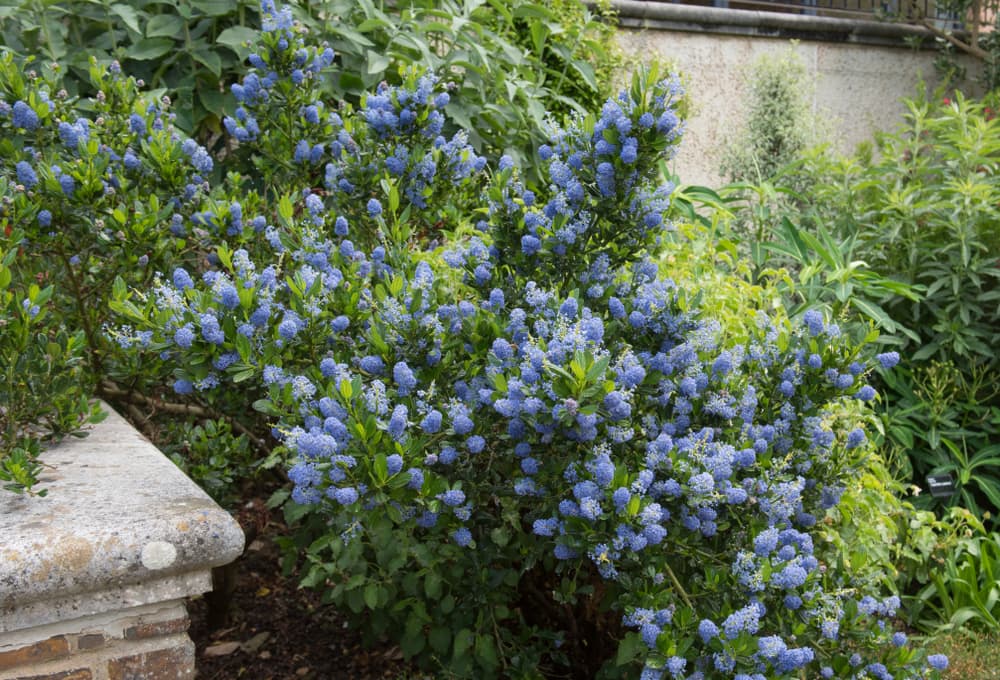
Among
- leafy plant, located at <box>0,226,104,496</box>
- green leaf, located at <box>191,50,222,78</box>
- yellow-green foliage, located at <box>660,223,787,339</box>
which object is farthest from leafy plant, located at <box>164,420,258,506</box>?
green leaf, located at <box>191,50,222,78</box>

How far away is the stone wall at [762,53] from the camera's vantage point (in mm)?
6602

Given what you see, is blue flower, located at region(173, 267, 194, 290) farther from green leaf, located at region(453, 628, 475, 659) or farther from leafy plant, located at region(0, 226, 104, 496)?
green leaf, located at region(453, 628, 475, 659)

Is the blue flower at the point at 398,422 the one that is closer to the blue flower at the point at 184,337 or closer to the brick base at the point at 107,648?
the blue flower at the point at 184,337

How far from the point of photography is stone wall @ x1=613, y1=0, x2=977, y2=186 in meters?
6.60

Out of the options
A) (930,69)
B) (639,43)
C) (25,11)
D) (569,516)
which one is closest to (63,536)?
(569,516)

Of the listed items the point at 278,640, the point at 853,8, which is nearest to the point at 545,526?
the point at 278,640

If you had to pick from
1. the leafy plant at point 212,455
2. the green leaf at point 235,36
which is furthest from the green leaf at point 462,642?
the green leaf at point 235,36

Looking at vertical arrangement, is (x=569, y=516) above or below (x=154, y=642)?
above

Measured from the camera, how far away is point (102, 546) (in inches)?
70.1

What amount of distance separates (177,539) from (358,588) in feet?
1.84

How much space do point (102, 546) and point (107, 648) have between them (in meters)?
0.24

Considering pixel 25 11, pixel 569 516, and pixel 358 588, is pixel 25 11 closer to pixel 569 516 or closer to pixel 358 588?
pixel 358 588

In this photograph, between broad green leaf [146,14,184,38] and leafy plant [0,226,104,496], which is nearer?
leafy plant [0,226,104,496]

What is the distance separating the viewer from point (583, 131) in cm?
213
